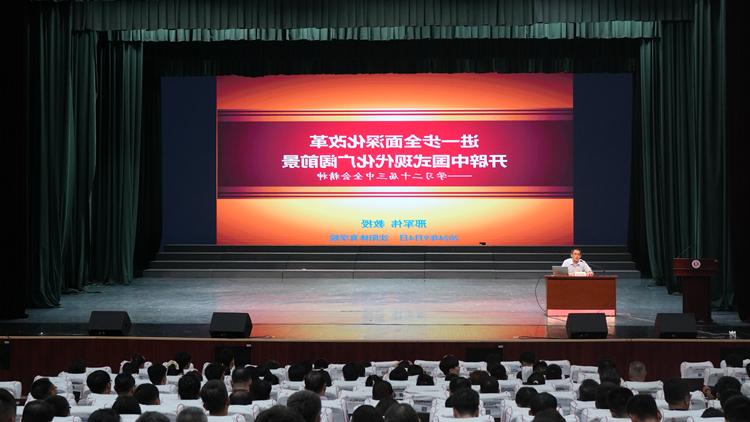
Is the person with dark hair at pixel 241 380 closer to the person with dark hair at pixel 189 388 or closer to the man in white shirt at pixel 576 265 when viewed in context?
the person with dark hair at pixel 189 388

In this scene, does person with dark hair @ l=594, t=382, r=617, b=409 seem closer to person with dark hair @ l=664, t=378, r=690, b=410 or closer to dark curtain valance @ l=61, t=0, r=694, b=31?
person with dark hair @ l=664, t=378, r=690, b=410

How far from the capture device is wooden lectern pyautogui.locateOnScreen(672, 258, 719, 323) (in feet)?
32.8

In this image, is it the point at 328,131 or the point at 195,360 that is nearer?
the point at 195,360

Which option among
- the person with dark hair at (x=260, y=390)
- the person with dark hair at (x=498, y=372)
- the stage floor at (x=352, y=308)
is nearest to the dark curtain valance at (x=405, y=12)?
the stage floor at (x=352, y=308)

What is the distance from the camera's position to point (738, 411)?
358cm

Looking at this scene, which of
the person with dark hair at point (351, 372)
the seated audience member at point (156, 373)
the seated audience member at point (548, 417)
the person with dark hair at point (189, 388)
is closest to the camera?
the seated audience member at point (548, 417)

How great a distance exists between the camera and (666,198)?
48.3 ft

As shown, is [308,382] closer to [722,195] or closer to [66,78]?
[722,195]

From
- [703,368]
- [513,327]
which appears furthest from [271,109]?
[703,368]

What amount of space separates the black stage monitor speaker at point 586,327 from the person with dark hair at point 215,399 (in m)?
5.09

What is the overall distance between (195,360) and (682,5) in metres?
7.53

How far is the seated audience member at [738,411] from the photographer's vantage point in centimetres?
358

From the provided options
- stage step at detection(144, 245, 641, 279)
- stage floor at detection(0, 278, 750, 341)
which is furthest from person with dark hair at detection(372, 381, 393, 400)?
stage step at detection(144, 245, 641, 279)

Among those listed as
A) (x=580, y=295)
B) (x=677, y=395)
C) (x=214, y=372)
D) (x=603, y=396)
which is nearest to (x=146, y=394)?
(x=214, y=372)
